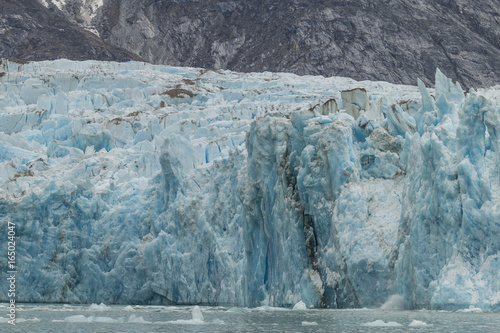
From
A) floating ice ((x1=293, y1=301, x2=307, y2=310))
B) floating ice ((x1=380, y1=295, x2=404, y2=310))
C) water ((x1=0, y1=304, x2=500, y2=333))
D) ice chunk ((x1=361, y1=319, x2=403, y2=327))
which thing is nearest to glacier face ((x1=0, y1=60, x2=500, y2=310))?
floating ice ((x1=380, y1=295, x2=404, y2=310))

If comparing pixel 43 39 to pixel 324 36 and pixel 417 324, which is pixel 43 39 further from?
pixel 417 324

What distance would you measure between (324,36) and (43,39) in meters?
35.3

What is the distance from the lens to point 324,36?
11150cm

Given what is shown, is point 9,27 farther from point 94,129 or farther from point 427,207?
point 427,207

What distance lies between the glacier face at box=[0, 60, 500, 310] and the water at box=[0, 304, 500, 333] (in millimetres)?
2155

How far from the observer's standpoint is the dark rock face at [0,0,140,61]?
10375cm

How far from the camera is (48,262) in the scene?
43.6 m

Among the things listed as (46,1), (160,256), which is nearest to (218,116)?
(160,256)

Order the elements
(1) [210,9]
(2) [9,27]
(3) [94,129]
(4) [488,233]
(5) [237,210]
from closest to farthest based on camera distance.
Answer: (4) [488,233], (5) [237,210], (3) [94,129], (2) [9,27], (1) [210,9]

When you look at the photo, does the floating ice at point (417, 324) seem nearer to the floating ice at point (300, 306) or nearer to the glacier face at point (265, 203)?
the glacier face at point (265, 203)

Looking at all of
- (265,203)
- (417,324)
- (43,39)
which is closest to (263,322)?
(417,324)

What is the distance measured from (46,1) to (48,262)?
303ft

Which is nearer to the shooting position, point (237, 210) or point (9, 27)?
point (237, 210)

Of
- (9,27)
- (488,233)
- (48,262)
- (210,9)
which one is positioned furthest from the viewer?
(210,9)
